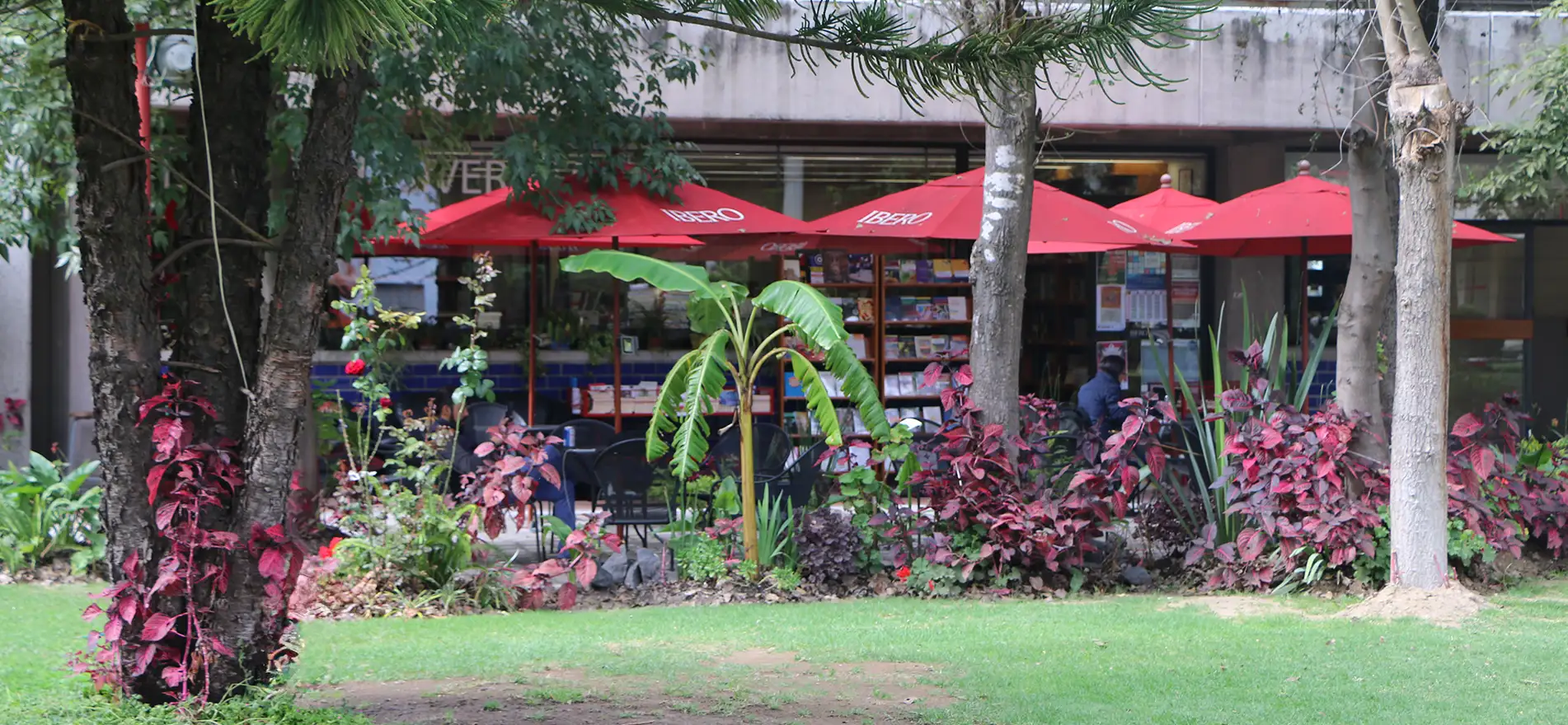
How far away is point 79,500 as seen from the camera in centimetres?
922

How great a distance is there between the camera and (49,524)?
9219 millimetres

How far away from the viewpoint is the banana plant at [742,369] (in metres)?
8.20

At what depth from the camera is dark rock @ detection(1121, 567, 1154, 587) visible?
8.83m

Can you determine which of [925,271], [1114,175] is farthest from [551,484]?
[1114,175]

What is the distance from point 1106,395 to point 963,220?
2.01 metres

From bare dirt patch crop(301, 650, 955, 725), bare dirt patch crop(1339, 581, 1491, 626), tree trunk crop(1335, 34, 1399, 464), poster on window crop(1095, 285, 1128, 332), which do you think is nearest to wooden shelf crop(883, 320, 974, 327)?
poster on window crop(1095, 285, 1128, 332)

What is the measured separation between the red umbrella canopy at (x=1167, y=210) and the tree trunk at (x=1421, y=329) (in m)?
4.33

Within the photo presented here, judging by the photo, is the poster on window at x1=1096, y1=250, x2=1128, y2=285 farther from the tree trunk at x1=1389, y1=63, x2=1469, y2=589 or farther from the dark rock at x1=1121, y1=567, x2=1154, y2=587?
the tree trunk at x1=1389, y1=63, x2=1469, y2=589

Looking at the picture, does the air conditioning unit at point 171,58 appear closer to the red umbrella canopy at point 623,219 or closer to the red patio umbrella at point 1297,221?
the red umbrella canopy at point 623,219

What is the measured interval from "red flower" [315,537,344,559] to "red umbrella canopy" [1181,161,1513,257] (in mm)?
7369

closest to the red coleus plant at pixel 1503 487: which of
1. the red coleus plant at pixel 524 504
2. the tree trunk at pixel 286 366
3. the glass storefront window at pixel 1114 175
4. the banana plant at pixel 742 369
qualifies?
the banana plant at pixel 742 369

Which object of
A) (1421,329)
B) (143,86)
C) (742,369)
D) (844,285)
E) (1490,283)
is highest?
(143,86)

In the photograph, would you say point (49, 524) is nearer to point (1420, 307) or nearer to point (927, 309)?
point (927, 309)

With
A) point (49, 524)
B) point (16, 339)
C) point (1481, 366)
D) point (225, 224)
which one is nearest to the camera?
point (225, 224)
